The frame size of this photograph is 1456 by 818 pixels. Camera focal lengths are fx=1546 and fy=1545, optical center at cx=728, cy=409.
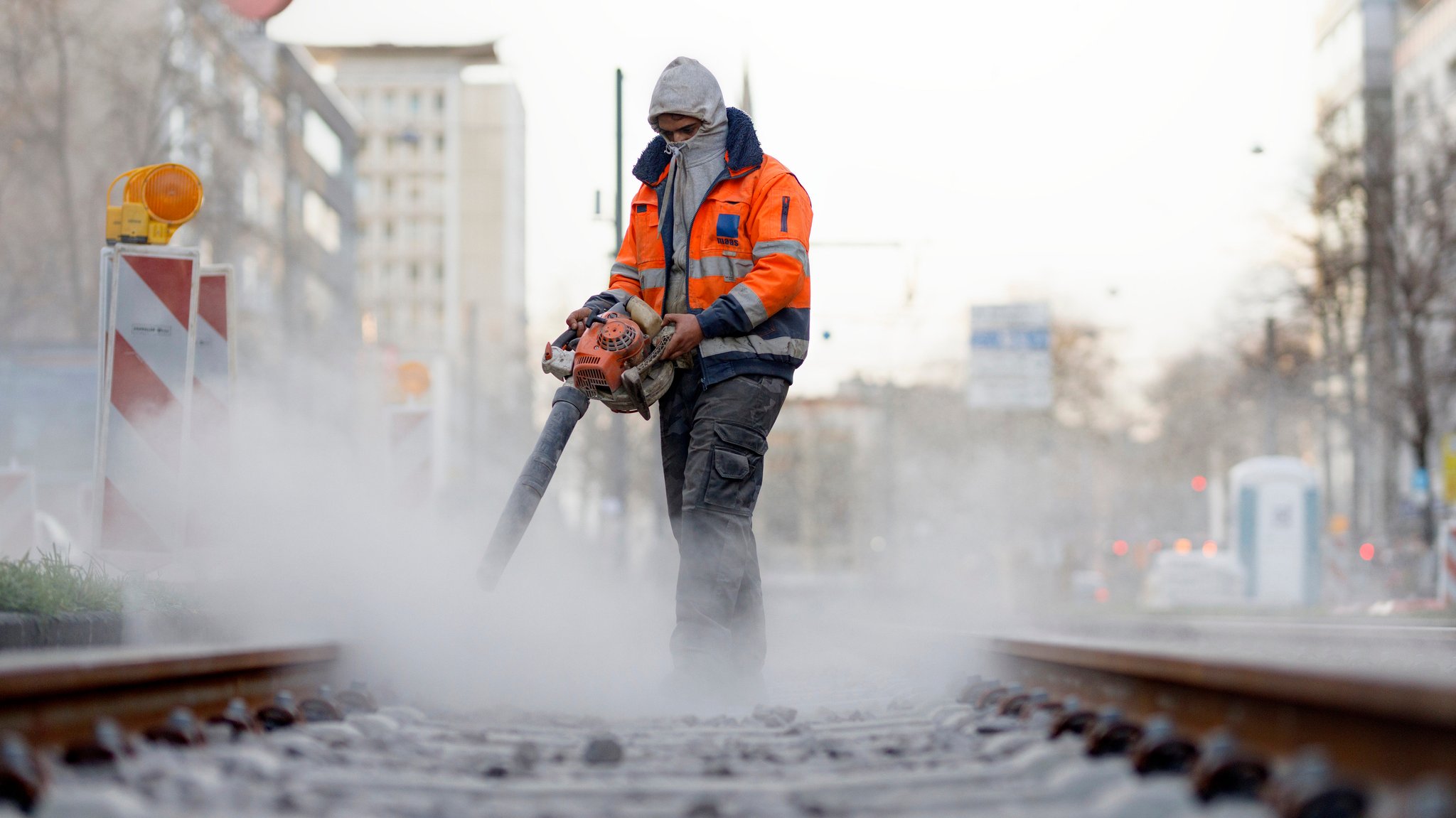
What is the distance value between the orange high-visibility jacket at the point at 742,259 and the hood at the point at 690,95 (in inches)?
3.2

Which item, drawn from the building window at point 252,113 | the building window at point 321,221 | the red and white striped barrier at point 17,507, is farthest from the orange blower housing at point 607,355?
the building window at point 321,221

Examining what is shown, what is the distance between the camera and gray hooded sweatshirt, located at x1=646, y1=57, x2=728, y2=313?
5.47 meters

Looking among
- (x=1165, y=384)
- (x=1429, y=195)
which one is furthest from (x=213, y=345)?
(x=1165, y=384)

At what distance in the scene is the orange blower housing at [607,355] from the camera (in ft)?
16.7

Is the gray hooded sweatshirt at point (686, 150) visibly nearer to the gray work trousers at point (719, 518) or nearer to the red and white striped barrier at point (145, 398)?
the gray work trousers at point (719, 518)

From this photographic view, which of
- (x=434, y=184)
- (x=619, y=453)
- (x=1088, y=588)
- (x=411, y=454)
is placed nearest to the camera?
(x=411, y=454)

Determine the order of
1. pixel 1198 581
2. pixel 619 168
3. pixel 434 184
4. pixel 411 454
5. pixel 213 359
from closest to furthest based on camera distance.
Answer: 1. pixel 213 359
2. pixel 411 454
3. pixel 619 168
4. pixel 1198 581
5. pixel 434 184

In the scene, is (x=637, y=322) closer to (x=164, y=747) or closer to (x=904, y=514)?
(x=164, y=747)

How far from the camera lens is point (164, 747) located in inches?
120

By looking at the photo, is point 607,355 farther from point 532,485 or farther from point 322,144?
point 322,144

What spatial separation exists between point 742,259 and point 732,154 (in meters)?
0.37

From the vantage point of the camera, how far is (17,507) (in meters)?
13.5

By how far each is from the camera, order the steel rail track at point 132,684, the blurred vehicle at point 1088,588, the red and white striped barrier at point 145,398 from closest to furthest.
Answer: the steel rail track at point 132,684 → the red and white striped barrier at point 145,398 → the blurred vehicle at point 1088,588

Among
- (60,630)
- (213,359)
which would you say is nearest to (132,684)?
(60,630)
